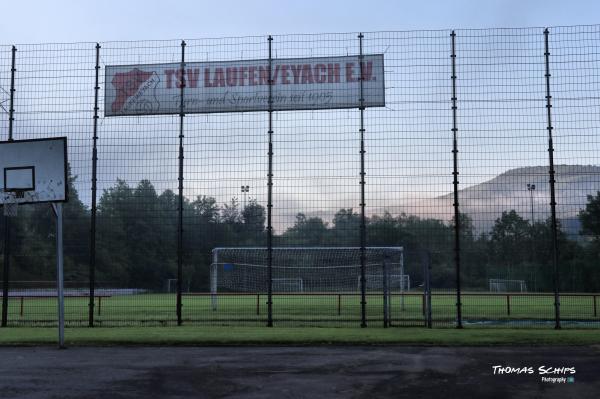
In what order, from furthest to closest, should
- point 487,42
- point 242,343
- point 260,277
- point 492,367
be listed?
point 260,277
point 487,42
point 242,343
point 492,367

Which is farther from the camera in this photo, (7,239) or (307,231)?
(7,239)

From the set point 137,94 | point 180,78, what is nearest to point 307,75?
point 180,78

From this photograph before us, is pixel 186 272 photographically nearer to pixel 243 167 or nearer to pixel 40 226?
pixel 243 167

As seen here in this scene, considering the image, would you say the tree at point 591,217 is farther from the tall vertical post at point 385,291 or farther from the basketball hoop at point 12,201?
the basketball hoop at point 12,201

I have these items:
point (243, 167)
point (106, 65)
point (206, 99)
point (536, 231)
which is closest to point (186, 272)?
point (243, 167)

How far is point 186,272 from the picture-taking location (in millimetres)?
14734

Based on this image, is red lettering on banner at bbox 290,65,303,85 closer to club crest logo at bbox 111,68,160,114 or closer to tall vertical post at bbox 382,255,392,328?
club crest logo at bbox 111,68,160,114

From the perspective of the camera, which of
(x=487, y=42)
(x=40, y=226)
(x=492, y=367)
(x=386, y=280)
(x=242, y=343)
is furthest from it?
(x=40, y=226)

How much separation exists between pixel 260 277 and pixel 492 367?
1323cm

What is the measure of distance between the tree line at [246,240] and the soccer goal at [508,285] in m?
0.23

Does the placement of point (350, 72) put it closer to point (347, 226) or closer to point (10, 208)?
point (347, 226)

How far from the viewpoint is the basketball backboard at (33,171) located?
446 inches

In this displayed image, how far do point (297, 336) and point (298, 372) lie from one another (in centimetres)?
350

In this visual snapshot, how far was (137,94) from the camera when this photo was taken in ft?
48.4
